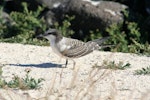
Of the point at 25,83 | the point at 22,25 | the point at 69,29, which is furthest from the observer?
the point at 69,29

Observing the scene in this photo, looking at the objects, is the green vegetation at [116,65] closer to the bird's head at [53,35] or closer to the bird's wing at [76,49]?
the bird's wing at [76,49]

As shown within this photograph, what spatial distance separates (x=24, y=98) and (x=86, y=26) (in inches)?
332

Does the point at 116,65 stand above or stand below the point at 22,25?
below

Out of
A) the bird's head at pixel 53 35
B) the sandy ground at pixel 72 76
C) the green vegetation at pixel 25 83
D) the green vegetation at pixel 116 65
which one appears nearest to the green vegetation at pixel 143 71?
the sandy ground at pixel 72 76

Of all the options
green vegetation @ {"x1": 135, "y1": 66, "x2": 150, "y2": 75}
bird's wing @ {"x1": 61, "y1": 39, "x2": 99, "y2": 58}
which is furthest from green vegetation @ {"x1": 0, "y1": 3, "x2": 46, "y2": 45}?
green vegetation @ {"x1": 135, "y1": 66, "x2": 150, "y2": 75}

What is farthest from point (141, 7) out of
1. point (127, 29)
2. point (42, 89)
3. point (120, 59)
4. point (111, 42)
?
point (42, 89)

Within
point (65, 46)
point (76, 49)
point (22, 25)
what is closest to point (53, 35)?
point (65, 46)

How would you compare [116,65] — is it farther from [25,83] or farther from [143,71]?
[25,83]

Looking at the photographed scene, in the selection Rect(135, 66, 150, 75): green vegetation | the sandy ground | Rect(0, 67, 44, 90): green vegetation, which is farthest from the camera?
Rect(135, 66, 150, 75): green vegetation

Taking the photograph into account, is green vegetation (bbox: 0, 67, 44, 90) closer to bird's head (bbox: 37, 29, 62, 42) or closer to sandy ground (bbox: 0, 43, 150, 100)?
sandy ground (bbox: 0, 43, 150, 100)

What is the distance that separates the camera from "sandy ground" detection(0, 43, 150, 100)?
8.45m

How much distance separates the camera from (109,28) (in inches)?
628

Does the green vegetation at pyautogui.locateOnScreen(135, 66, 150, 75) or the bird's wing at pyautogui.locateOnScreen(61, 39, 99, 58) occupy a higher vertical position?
the bird's wing at pyautogui.locateOnScreen(61, 39, 99, 58)

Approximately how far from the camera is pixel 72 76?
383 inches
